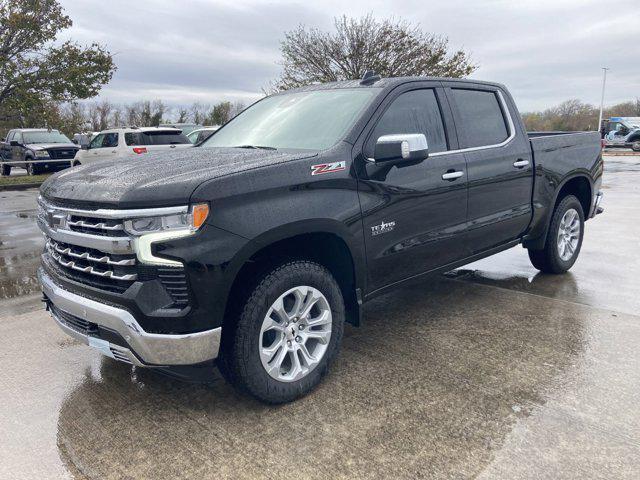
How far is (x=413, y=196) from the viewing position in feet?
11.8

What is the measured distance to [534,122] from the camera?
60156 mm

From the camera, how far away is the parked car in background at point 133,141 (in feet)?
47.2

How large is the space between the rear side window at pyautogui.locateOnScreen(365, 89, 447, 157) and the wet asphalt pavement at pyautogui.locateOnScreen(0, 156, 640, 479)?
4.78 feet

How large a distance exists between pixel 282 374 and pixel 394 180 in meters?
1.42

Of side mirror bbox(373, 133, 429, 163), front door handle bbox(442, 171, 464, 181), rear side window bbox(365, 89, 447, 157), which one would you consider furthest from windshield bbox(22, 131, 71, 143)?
side mirror bbox(373, 133, 429, 163)

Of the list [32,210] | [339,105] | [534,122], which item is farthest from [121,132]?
[534,122]

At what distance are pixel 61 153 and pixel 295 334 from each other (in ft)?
61.6

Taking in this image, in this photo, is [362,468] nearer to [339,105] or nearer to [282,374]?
[282,374]

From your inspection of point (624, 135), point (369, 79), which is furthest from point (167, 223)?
point (624, 135)

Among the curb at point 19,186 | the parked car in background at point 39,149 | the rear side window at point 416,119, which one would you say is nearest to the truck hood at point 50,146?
the parked car in background at point 39,149

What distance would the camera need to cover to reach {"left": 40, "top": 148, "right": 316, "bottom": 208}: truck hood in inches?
99.9

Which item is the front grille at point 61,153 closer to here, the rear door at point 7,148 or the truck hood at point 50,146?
the truck hood at point 50,146

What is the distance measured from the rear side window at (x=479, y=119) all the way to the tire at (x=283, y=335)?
1.83 metres

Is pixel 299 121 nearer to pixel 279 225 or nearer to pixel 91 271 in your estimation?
pixel 279 225
